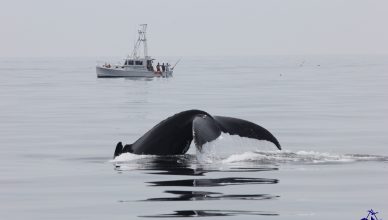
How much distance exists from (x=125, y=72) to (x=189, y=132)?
102022 mm

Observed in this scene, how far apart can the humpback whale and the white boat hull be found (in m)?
99.1

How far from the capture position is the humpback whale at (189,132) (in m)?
15.1

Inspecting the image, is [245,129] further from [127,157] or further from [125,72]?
[125,72]

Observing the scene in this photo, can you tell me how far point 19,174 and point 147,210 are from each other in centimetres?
Answer: 555

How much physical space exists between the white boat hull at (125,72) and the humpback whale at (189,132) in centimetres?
9914

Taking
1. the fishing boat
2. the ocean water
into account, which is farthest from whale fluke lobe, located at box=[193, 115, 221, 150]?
the fishing boat

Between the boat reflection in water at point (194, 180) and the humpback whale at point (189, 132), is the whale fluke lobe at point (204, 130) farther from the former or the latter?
the boat reflection in water at point (194, 180)

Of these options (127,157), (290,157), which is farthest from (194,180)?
(290,157)

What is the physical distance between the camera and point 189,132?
16.1m

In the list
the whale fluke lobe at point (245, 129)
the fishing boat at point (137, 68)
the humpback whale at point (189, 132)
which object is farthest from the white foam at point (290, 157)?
the fishing boat at point (137, 68)

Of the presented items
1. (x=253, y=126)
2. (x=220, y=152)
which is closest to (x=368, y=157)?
(x=220, y=152)

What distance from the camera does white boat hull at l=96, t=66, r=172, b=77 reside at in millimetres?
116688

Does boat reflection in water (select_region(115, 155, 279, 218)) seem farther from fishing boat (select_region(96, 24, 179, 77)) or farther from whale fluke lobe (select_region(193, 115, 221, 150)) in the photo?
fishing boat (select_region(96, 24, 179, 77))

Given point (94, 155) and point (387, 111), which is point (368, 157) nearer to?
point (94, 155)
